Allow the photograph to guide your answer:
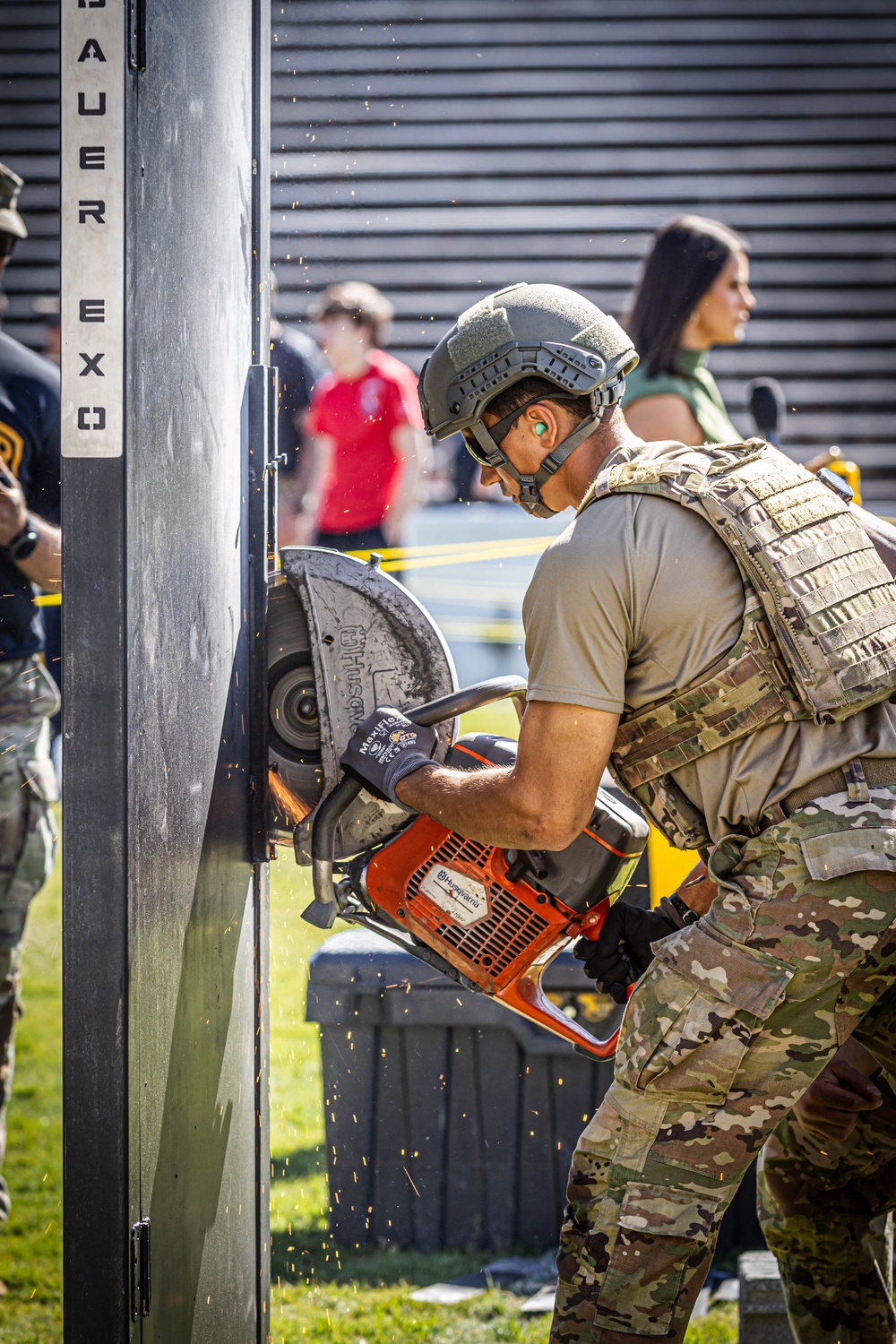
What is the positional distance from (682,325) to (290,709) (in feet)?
6.50

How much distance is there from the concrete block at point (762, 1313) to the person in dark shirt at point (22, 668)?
77.9 inches

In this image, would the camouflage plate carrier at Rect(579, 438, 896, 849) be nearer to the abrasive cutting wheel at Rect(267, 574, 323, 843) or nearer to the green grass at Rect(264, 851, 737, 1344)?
the abrasive cutting wheel at Rect(267, 574, 323, 843)

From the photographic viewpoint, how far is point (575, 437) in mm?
2279

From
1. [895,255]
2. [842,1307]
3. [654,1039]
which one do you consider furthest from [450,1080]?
[895,255]

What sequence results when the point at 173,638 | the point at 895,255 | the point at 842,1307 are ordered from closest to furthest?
the point at 173,638 → the point at 842,1307 → the point at 895,255

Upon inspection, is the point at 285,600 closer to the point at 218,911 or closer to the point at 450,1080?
the point at 218,911

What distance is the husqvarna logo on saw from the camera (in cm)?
239

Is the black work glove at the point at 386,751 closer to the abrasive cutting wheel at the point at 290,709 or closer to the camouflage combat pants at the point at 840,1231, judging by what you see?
the abrasive cutting wheel at the point at 290,709

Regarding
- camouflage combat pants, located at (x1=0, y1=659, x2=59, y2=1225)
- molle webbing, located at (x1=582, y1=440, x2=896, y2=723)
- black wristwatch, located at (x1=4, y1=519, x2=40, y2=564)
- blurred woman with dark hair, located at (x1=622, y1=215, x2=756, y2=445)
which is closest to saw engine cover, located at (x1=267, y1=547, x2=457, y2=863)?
molle webbing, located at (x1=582, y1=440, x2=896, y2=723)

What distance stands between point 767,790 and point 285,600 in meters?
1.05

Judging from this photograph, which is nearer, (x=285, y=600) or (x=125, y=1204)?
(x=125, y=1204)

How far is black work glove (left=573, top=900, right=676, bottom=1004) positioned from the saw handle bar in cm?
46

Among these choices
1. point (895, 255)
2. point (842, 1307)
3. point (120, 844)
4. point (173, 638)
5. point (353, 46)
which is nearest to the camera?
point (120, 844)

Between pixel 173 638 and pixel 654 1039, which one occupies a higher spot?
pixel 173 638
